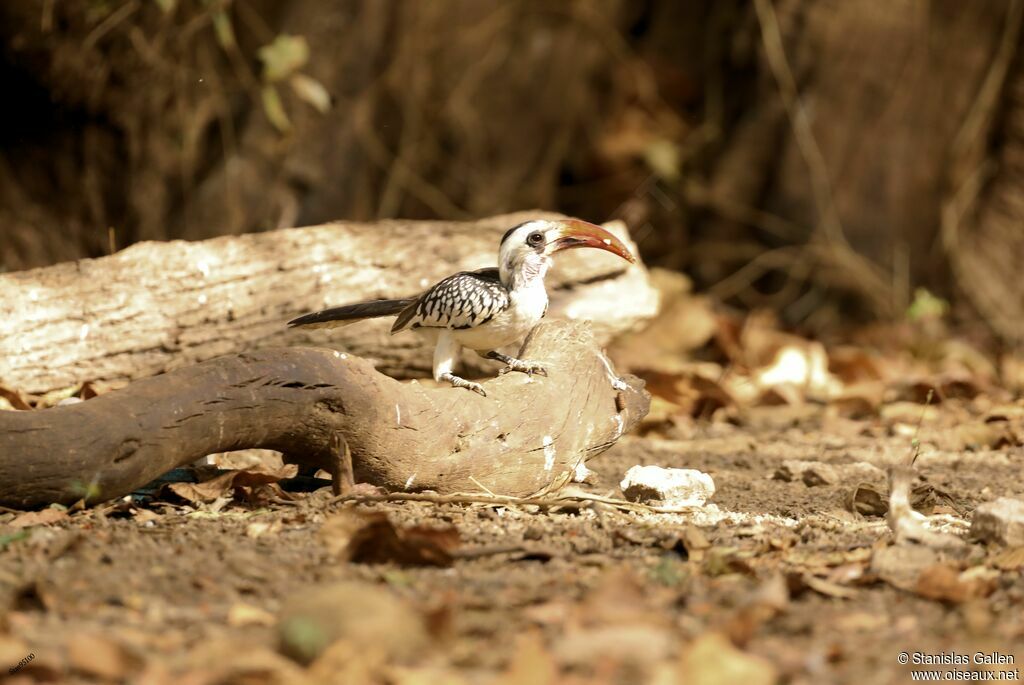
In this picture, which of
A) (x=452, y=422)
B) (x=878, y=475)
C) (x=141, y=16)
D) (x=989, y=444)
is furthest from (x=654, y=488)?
(x=141, y=16)

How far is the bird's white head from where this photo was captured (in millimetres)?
3512

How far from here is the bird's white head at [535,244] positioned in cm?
351

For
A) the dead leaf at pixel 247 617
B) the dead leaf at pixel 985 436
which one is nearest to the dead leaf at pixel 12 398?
the dead leaf at pixel 247 617

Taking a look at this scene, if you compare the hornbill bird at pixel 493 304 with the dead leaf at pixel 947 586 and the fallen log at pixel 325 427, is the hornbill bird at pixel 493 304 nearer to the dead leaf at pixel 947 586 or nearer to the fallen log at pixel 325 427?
the fallen log at pixel 325 427

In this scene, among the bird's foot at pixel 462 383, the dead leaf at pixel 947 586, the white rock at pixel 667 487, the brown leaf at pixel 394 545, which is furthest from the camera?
the bird's foot at pixel 462 383

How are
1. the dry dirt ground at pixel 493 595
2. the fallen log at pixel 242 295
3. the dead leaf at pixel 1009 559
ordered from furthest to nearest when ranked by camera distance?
the fallen log at pixel 242 295 < the dead leaf at pixel 1009 559 < the dry dirt ground at pixel 493 595

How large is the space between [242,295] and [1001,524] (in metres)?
2.71

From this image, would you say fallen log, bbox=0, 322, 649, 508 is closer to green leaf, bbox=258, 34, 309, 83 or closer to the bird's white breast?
the bird's white breast

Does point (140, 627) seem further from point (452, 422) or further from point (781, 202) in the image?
point (781, 202)

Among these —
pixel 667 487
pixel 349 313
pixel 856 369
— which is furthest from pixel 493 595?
pixel 856 369

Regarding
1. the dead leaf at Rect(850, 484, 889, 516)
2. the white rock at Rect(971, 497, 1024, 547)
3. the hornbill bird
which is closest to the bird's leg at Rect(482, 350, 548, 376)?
the hornbill bird

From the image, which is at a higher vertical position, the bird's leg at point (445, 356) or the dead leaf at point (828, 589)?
the dead leaf at point (828, 589)

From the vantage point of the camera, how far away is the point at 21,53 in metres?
5.81

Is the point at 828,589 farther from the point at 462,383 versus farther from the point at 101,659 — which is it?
the point at 462,383
